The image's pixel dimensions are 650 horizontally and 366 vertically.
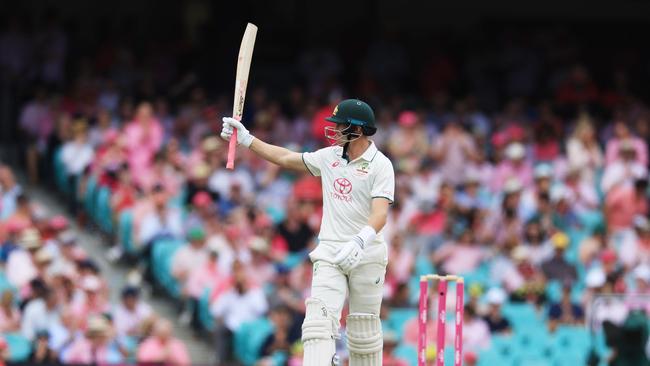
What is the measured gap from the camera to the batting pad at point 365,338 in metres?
11.0

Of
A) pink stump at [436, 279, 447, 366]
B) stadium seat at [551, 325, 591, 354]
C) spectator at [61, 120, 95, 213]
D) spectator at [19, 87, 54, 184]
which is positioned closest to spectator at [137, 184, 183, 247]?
spectator at [61, 120, 95, 213]

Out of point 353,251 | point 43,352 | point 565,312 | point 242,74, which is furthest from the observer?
point 565,312

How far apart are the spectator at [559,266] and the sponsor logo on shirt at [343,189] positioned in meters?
6.94

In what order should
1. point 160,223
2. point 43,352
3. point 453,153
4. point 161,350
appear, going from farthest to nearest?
1. point 453,153
2. point 160,223
3. point 161,350
4. point 43,352

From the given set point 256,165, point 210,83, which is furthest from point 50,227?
point 210,83

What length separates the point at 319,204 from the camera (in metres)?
18.2

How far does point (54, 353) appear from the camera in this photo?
1530cm

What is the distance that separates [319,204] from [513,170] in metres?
2.77

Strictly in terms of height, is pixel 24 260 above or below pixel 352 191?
above

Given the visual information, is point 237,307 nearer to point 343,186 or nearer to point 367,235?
point 343,186

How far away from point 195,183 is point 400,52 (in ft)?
17.5

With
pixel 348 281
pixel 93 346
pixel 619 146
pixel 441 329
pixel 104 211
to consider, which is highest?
pixel 619 146

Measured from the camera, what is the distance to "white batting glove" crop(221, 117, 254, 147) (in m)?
11.0

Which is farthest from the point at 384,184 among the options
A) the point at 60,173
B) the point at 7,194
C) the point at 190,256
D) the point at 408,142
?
the point at 60,173
